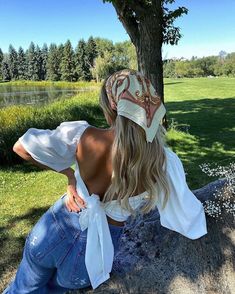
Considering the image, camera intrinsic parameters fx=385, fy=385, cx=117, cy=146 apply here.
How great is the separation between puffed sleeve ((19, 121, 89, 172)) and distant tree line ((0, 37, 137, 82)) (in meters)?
42.3

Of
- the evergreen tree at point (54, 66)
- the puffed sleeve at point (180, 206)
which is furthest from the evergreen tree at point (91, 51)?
the puffed sleeve at point (180, 206)

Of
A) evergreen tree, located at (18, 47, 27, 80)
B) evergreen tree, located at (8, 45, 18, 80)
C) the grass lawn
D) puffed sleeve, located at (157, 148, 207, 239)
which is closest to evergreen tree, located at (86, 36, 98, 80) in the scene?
evergreen tree, located at (18, 47, 27, 80)

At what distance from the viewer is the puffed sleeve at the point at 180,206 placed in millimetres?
2219

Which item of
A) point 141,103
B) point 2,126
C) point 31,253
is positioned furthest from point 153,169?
point 2,126

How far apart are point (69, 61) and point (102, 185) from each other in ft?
289

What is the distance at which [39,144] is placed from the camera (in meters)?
1.97

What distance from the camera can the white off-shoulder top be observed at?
1.97m

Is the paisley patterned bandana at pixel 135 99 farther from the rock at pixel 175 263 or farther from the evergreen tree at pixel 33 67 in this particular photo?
the evergreen tree at pixel 33 67

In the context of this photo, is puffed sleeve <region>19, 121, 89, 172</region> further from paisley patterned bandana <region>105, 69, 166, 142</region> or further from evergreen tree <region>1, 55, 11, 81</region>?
evergreen tree <region>1, 55, 11, 81</region>

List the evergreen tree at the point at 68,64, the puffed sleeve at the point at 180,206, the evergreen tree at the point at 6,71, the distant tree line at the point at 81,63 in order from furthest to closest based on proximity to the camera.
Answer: the evergreen tree at the point at 6,71, the evergreen tree at the point at 68,64, the distant tree line at the point at 81,63, the puffed sleeve at the point at 180,206

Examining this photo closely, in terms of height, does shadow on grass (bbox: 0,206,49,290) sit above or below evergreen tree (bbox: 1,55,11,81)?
above

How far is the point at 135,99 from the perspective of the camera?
1.90m

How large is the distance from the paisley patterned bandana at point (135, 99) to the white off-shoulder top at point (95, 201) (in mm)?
229

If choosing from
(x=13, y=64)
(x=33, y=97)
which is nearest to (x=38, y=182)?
(x=33, y=97)
